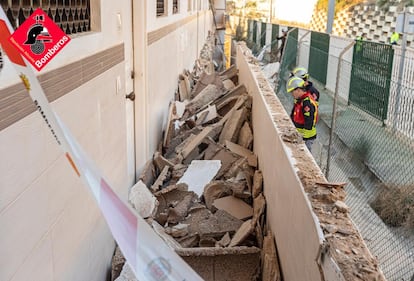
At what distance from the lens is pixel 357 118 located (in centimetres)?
724

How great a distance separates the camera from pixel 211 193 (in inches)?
243

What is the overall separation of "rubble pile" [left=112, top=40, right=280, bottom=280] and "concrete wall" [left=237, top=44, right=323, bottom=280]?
18cm

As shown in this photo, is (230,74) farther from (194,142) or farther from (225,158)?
(225,158)

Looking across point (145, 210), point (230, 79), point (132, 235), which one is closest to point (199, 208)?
point (145, 210)

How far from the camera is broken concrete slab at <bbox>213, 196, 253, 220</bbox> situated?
5.75 m

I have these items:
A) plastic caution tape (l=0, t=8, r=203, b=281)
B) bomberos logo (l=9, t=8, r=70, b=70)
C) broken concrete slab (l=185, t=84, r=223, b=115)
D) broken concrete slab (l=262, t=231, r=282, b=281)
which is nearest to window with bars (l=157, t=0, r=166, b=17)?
broken concrete slab (l=185, t=84, r=223, b=115)

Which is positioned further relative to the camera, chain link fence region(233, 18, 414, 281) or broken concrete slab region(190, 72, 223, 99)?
broken concrete slab region(190, 72, 223, 99)

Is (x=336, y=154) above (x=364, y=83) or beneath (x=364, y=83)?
beneath

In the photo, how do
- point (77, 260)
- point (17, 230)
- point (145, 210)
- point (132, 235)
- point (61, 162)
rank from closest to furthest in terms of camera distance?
1. point (132, 235)
2. point (17, 230)
3. point (61, 162)
4. point (77, 260)
5. point (145, 210)

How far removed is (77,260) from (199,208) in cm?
245

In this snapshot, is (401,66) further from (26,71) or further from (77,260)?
(26,71)

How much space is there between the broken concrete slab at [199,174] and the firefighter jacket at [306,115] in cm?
127

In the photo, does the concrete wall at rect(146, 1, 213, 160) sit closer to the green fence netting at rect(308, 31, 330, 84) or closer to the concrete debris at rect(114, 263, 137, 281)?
the green fence netting at rect(308, 31, 330, 84)

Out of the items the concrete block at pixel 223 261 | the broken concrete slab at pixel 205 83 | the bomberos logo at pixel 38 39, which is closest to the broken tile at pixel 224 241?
the concrete block at pixel 223 261
